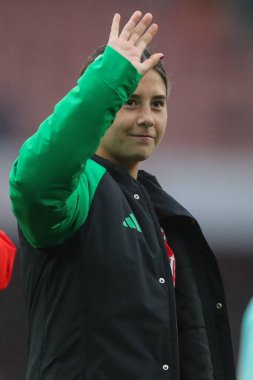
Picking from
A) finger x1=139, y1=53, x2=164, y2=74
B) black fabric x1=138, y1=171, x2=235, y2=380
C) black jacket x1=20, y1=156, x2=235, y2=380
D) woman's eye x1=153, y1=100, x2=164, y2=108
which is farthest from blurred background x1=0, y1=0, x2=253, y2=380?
finger x1=139, y1=53, x2=164, y2=74

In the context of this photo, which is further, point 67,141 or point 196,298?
point 196,298

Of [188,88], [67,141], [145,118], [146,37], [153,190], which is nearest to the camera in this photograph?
[67,141]

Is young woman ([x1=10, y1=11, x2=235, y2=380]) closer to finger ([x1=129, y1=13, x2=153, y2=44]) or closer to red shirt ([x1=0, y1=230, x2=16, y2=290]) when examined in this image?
finger ([x1=129, y1=13, x2=153, y2=44])

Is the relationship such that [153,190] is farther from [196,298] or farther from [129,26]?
[129,26]

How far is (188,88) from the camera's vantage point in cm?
386

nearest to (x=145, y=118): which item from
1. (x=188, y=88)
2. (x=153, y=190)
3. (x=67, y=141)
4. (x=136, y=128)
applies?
(x=136, y=128)

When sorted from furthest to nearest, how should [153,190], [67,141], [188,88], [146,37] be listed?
[188,88] < [153,190] < [146,37] < [67,141]

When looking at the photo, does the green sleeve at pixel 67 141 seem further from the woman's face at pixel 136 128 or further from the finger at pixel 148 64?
the woman's face at pixel 136 128

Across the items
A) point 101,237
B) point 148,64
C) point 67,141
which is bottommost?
point 101,237

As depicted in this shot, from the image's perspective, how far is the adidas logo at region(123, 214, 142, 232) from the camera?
1826 mm

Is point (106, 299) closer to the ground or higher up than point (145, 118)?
closer to the ground

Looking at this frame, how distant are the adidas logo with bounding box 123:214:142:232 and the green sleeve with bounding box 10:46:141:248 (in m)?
0.17

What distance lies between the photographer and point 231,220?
3766 mm

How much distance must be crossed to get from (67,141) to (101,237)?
0.24 metres
